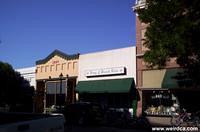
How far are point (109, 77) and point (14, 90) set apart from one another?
52.8ft

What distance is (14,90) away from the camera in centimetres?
4675

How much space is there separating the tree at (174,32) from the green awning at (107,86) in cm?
1122

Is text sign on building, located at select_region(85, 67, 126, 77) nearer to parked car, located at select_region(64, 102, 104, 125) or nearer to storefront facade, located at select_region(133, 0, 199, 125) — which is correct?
storefront facade, located at select_region(133, 0, 199, 125)

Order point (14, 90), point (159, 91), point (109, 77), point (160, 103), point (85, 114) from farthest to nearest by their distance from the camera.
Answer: point (14, 90) → point (109, 77) → point (160, 103) → point (159, 91) → point (85, 114)

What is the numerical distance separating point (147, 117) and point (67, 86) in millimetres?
11448

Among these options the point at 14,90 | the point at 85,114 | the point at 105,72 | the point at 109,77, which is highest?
the point at 105,72

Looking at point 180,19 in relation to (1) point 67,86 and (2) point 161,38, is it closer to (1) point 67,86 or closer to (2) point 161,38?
(2) point 161,38

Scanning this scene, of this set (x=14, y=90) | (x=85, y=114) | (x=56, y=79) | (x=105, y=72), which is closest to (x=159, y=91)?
(x=105, y=72)

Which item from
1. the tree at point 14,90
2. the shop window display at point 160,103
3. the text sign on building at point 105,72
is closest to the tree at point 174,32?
the shop window display at point 160,103

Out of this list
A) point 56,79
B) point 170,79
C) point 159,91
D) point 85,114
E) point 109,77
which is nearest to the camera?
point 85,114

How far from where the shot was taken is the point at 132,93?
33.2 meters

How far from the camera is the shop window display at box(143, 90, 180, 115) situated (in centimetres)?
3069

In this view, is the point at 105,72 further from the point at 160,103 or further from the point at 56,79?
the point at 56,79

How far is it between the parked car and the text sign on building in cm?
666
